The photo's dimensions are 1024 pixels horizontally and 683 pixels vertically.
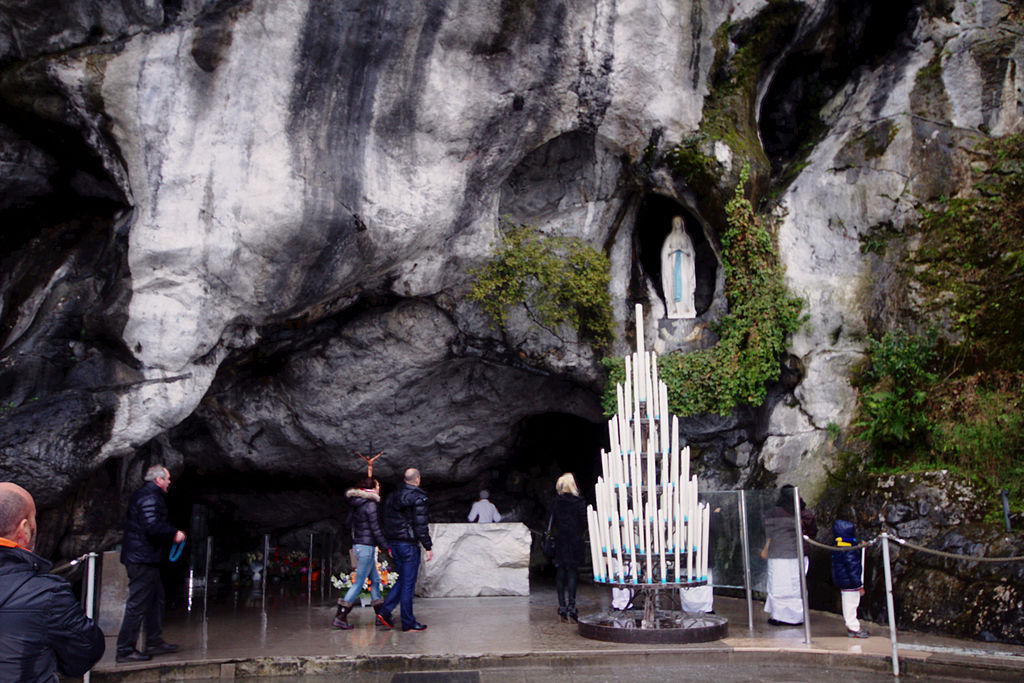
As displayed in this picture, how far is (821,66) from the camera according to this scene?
41.0 ft

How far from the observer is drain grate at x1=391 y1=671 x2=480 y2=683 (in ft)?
18.2

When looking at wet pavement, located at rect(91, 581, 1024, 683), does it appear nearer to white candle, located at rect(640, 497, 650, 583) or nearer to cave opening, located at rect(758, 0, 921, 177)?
white candle, located at rect(640, 497, 650, 583)

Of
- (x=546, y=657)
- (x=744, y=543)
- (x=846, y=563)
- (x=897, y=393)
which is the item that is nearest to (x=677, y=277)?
(x=897, y=393)

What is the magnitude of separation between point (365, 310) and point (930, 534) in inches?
272

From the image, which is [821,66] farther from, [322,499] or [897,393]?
[322,499]

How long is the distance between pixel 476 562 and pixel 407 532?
11.5ft

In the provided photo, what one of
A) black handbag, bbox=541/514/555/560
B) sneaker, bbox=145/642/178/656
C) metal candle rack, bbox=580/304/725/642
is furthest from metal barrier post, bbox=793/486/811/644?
sneaker, bbox=145/642/178/656

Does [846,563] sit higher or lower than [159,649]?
higher

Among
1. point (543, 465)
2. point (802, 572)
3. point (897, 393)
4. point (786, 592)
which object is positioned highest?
point (897, 393)

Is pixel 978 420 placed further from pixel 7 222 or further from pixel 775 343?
pixel 7 222

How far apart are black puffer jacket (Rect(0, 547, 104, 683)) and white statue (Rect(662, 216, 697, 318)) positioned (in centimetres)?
955

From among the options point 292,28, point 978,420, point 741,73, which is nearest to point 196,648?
point 292,28

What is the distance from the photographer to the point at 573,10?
32.9 ft

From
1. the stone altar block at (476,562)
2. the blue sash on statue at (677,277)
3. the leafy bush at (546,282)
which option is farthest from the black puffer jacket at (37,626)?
the blue sash on statue at (677,277)
